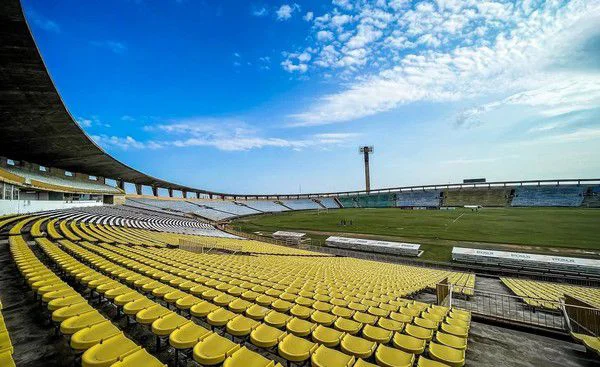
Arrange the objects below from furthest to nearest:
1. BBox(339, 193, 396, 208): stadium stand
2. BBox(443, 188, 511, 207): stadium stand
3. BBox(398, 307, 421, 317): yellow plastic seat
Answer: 1. BBox(339, 193, 396, 208): stadium stand
2. BBox(443, 188, 511, 207): stadium stand
3. BBox(398, 307, 421, 317): yellow plastic seat

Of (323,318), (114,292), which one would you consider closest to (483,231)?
(323,318)

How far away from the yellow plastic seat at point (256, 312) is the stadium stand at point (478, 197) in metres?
79.5

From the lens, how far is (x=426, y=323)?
5945 mm

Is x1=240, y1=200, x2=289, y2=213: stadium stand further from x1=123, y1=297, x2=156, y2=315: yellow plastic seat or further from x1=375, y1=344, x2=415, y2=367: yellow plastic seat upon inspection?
x1=375, y1=344, x2=415, y2=367: yellow plastic seat

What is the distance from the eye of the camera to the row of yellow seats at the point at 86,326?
359 cm

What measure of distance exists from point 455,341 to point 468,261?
23280 millimetres

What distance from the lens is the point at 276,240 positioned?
110ft

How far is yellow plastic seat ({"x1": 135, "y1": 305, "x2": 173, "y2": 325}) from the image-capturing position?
4.95 meters

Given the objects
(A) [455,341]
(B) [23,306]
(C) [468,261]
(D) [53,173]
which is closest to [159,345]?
(B) [23,306]

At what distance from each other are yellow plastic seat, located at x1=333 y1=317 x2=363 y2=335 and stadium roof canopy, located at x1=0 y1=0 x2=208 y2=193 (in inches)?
596

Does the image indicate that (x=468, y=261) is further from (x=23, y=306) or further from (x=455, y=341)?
(x=23, y=306)

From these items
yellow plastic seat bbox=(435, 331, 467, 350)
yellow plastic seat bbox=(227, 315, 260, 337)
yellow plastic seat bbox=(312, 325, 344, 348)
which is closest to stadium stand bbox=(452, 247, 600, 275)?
yellow plastic seat bbox=(435, 331, 467, 350)

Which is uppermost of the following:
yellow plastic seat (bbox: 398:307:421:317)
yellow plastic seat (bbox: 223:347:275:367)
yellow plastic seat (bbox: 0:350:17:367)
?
yellow plastic seat (bbox: 0:350:17:367)

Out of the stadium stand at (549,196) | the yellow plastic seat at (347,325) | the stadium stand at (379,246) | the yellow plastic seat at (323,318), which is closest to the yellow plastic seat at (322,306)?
the yellow plastic seat at (323,318)
